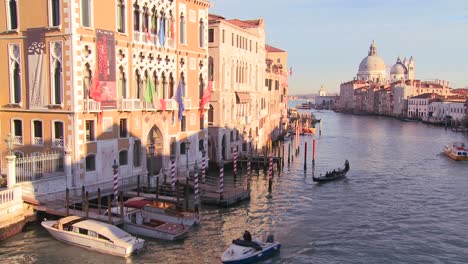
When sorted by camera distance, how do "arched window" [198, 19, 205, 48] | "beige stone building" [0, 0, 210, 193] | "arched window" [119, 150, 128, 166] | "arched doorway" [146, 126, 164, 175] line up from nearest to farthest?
1. "beige stone building" [0, 0, 210, 193]
2. "arched window" [119, 150, 128, 166]
3. "arched doorway" [146, 126, 164, 175]
4. "arched window" [198, 19, 205, 48]

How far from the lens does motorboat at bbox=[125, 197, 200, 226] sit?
18.7 meters

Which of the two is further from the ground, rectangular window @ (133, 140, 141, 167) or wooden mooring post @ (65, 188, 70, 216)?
rectangular window @ (133, 140, 141, 167)

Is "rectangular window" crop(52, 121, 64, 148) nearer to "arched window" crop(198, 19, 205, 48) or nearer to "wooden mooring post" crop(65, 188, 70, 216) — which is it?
"wooden mooring post" crop(65, 188, 70, 216)

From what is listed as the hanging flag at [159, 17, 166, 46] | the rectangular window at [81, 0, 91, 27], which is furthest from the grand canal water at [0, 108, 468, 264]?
the hanging flag at [159, 17, 166, 46]

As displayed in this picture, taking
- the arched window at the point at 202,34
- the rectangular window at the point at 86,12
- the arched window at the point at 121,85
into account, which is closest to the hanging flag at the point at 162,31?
the arched window at the point at 121,85

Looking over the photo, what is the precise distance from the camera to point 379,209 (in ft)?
75.3

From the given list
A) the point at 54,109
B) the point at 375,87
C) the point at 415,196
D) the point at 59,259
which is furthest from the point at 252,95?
the point at 375,87

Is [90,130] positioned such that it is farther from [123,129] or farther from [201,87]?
[201,87]

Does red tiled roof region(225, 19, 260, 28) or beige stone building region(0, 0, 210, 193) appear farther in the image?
red tiled roof region(225, 19, 260, 28)

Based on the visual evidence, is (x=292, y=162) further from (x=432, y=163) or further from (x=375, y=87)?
(x=375, y=87)

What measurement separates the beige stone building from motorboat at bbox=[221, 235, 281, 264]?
Result: 7534 millimetres

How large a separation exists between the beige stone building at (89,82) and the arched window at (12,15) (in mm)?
42

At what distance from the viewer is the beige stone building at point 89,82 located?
63.6ft

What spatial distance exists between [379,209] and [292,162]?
1565cm
